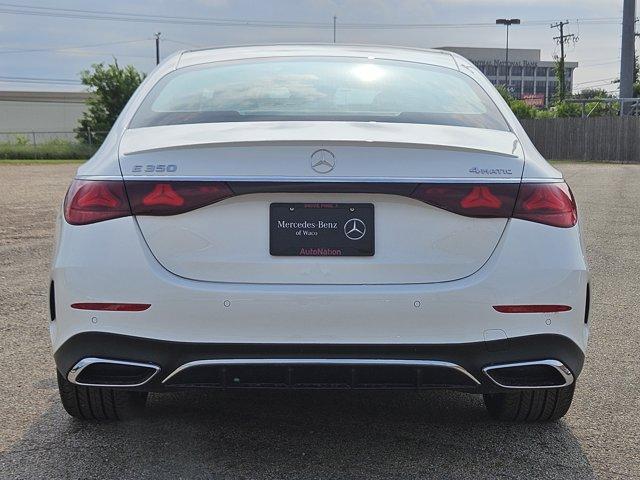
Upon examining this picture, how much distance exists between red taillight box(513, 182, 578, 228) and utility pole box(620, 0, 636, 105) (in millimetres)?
42980

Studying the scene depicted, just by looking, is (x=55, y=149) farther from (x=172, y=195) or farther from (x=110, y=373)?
(x=172, y=195)

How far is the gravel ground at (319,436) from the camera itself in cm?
322

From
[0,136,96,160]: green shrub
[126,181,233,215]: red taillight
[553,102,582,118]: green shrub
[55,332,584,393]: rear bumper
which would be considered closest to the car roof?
[126,181,233,215]: red taillight

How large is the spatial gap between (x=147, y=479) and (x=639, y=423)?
7.09 feet

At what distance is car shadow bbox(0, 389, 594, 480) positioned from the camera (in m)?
3.20

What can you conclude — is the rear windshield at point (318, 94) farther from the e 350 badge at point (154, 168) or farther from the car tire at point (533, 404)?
the car tire at point (533, 404)

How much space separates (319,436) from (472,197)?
1.28 meters

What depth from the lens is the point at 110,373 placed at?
9.96ft

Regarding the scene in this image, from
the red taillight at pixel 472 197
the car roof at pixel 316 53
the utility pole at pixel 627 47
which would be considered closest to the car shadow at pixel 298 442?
the red taillight at pixel 472 197

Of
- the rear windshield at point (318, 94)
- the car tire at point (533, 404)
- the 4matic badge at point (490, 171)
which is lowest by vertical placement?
the car tire at point (533, 404)

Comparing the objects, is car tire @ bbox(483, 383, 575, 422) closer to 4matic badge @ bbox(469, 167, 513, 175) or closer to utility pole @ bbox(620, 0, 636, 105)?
4matic badge @ bbox(469, 167, 513, 175)

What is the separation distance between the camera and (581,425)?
3.72m

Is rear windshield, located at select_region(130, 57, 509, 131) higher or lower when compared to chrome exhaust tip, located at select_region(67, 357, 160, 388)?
higher

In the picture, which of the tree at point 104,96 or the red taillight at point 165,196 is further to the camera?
the tree at point 104,96
